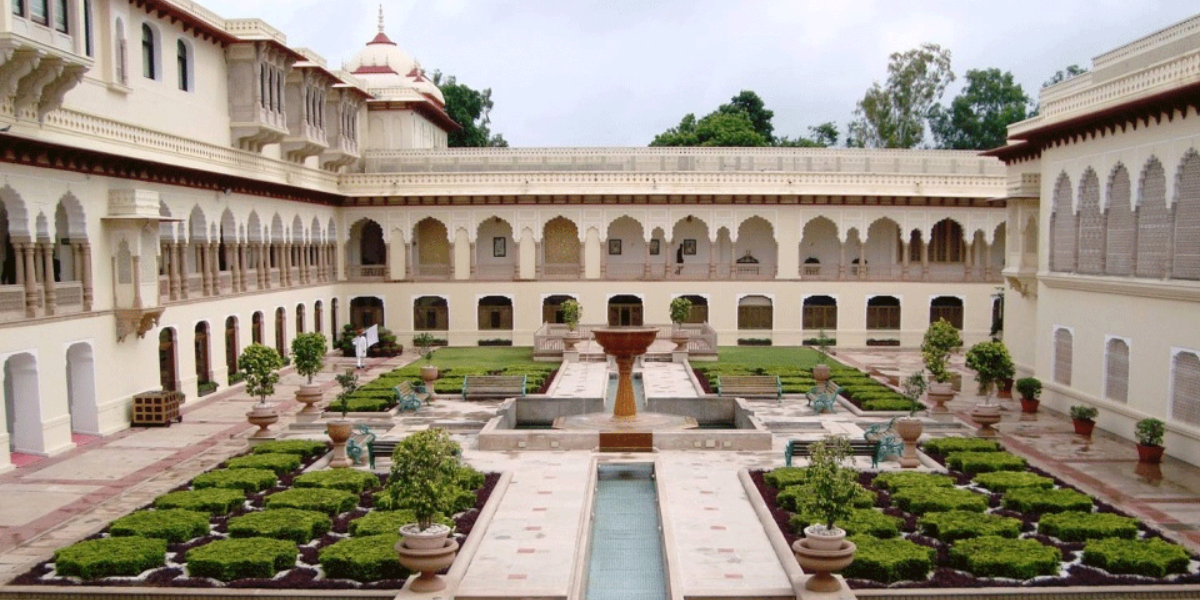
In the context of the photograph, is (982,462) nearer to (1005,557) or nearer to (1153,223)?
(1005,557)

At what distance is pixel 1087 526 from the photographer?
12555 millimetres

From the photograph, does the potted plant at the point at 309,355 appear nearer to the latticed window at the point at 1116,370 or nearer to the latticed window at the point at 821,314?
the latticed window at the point at 1116,370

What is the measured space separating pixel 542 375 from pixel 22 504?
46.9 feet

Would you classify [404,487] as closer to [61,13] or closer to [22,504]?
[22,504]

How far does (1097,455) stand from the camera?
17.7 m

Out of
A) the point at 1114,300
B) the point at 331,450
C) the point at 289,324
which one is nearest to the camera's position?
the point at 331,450

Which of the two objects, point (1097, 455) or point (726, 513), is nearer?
point (726, 513)

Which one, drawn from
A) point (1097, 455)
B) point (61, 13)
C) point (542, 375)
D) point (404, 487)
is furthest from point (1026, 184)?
point (61, 13)

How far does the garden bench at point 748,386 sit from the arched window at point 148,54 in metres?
15.7

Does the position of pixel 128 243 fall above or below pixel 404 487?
above

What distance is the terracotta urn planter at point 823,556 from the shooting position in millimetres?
10195

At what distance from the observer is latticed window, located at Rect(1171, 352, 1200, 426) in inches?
665

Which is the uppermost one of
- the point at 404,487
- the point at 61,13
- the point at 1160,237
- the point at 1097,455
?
the point at 61,13

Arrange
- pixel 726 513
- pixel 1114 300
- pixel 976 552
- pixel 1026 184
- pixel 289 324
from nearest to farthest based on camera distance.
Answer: pixel 976 552 < pixel 726 513 < pixel 1114 300 < pixel 1026 184 < pixel 289 324
